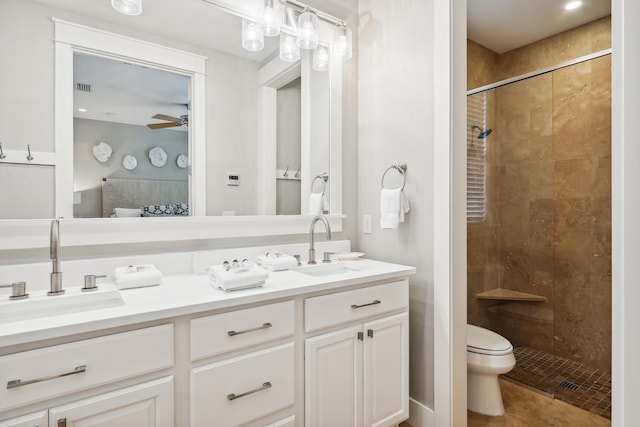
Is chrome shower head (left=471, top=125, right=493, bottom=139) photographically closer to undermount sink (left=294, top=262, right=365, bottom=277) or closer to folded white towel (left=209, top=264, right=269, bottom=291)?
undermount sink (left=294, top=262, right=365, bottom=277)

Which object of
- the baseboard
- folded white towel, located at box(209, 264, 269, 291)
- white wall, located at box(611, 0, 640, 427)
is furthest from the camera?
the baseboard

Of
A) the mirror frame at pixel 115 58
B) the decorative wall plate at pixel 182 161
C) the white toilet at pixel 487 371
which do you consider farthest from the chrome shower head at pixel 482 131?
the decorative wall plate at pixel 182 161

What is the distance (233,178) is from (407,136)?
99 centimetres

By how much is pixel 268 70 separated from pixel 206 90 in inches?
15.6

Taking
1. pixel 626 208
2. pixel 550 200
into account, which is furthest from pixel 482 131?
pixel 626 208

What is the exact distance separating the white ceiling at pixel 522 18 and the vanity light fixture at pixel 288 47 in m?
1.41

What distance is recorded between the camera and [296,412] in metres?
1.38

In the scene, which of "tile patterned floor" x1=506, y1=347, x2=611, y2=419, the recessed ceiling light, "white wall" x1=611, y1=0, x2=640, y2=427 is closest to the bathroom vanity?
"white wall" x1=611, y1=0, x2=640, y2=427

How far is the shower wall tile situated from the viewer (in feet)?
8.55

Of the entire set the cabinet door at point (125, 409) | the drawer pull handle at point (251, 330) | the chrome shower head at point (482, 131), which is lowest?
the cabinet door at point (125, 409)

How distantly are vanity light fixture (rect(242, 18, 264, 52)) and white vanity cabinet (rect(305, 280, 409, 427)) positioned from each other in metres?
1.38

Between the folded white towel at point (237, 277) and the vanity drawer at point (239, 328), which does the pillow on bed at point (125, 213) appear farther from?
the vanity drawer at point (239, 328)

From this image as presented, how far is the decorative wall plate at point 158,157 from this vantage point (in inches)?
63.6

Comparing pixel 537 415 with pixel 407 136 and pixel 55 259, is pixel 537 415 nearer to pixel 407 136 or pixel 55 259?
pixel 407 136
